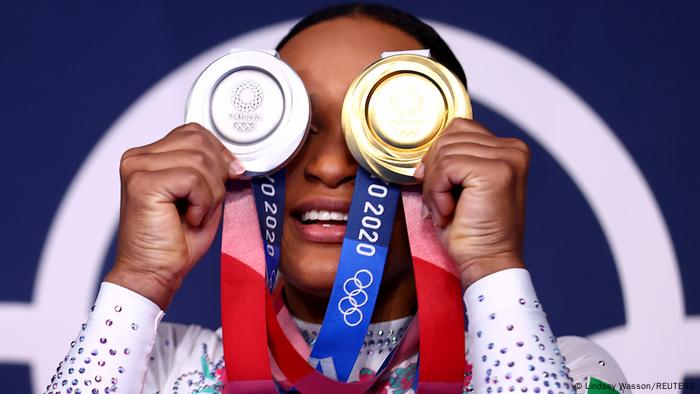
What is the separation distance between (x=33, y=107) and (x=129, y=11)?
0.28m

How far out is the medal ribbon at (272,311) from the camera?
141cm

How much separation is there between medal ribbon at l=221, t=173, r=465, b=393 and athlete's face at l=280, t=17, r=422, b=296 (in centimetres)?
4

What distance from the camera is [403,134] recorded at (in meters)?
1.41

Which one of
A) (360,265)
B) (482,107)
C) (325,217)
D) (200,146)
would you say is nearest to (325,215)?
(325,217)

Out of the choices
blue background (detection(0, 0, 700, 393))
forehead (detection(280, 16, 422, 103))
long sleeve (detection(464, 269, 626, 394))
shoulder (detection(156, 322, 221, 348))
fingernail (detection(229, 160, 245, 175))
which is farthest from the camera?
blue background (detection(0, 0, 700, 393))

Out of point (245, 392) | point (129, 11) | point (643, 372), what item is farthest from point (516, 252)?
point (129, 11)

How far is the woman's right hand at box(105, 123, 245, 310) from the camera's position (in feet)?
4.50

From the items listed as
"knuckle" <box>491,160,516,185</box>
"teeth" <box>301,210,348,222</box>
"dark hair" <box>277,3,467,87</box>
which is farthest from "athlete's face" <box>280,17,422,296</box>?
"knuckle" <box>491,160,516,185</box>

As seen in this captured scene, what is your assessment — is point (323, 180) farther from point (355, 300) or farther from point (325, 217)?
point (355, 300)

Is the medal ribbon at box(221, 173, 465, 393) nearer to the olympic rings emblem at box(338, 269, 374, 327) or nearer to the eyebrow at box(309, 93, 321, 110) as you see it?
the olympic rings emblem at box(338, 269, 374, 327)

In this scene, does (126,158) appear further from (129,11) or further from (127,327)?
(129,11)

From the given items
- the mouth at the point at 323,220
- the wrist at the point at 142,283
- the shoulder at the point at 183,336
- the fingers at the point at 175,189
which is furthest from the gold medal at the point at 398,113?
the shoulder at the point at 183,336

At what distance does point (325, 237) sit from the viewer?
4.90 ft

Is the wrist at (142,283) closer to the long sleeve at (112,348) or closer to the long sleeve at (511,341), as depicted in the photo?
the long sleeve at (112,348)
